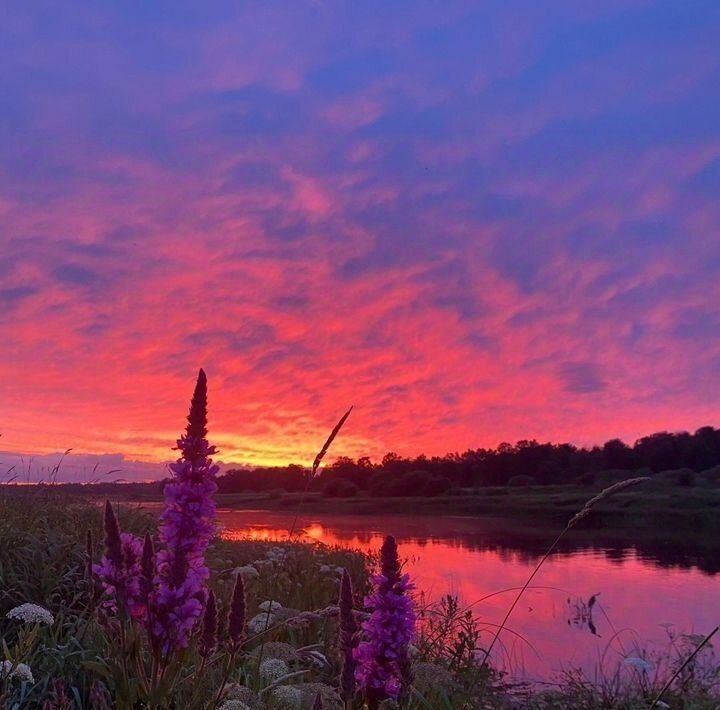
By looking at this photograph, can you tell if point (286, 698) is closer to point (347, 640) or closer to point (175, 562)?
point (347, 640)

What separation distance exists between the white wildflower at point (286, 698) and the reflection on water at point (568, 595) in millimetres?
3311

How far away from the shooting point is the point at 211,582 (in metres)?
11.5

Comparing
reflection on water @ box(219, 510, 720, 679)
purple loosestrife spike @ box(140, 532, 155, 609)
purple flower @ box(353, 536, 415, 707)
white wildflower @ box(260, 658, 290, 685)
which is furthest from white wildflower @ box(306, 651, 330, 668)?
purple loosestrife spike @ box(140, 532, 155, 609)

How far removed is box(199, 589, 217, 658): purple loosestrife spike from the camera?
12.1 ft

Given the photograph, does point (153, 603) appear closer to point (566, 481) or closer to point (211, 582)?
point (211, 582)

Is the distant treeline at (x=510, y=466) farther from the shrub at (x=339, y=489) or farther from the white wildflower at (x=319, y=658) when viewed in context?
the white wildflower at (x=319, y=658)

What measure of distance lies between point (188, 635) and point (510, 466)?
121160 millimetres

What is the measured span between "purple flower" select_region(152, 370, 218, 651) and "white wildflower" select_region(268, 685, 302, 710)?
2.19 m

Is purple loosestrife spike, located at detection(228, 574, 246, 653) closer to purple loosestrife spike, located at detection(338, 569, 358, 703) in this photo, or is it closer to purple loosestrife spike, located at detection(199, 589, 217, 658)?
purple loosestrife spike, located at detection(199, 589, 217, 658)

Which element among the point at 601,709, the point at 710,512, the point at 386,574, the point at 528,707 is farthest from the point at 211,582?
the point at 710,512

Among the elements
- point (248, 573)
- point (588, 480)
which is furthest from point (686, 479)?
point (248, 573)

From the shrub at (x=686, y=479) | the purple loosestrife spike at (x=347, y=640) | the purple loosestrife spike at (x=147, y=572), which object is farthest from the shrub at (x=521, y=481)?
the purple loosestrife spike at (x=147, y=572)

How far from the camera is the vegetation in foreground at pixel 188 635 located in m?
3.27

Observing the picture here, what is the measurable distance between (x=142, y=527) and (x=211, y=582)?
194 cm
